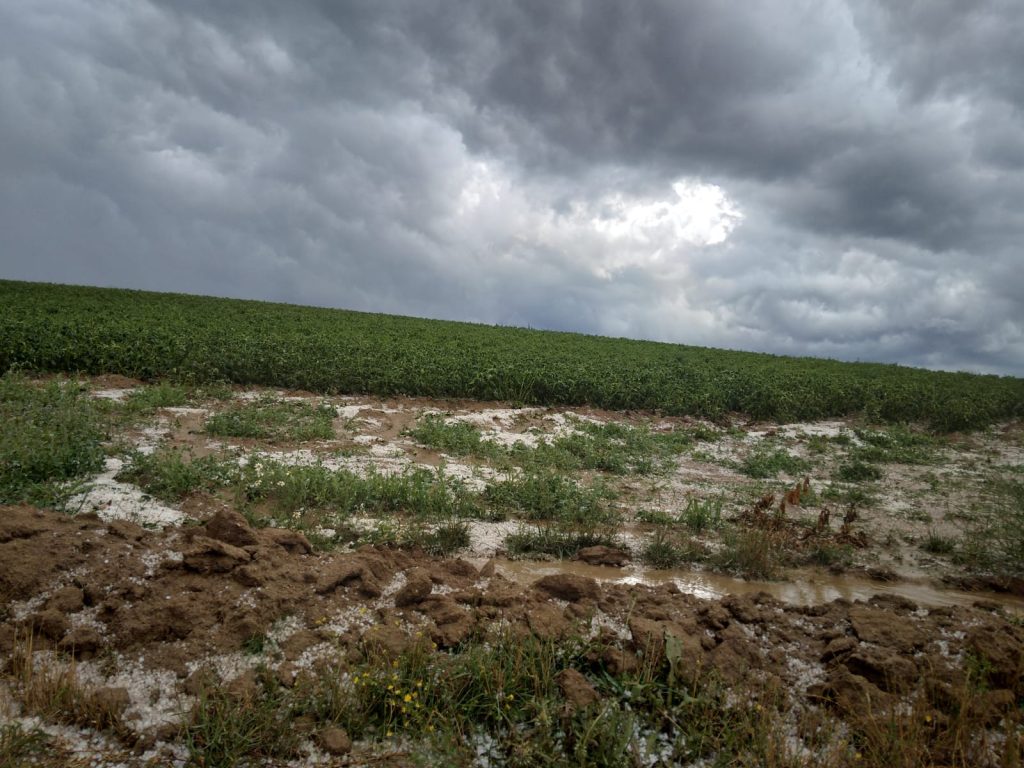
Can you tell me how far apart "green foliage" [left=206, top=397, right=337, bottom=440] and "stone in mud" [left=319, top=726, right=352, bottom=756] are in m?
6.99

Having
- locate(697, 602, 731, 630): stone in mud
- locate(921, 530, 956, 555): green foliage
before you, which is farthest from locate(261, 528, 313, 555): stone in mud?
locate(921, 530, 956, 555): green foliage

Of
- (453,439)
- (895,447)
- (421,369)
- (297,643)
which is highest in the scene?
(421,369)

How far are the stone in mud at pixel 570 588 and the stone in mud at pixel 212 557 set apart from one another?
7.53ft

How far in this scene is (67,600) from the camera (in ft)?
13.8

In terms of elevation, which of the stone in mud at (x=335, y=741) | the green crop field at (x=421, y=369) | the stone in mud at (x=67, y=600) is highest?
the green crop field at (x=421, y=369)

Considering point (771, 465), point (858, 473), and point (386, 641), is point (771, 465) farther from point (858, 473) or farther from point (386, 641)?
point (386, 641)

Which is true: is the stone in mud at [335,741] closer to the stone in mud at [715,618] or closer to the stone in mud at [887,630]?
the stone in mud at [715,618]

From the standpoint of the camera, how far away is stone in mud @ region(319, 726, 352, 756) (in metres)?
3.25

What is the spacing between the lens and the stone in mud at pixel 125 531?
500 centimetres

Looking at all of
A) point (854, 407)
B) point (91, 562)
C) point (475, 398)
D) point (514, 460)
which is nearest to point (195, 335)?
point (475, 398)

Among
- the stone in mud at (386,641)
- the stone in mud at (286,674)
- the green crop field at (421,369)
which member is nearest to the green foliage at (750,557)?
the stone in mud at (386,641)

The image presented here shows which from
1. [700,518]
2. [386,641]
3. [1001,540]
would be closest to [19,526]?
[386,641]

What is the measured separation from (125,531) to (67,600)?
3.01ft

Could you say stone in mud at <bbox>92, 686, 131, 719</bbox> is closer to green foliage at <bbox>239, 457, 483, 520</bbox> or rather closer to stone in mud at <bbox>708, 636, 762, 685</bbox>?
green foliage at <bbox>239, 457, 483, 520</bbox>
